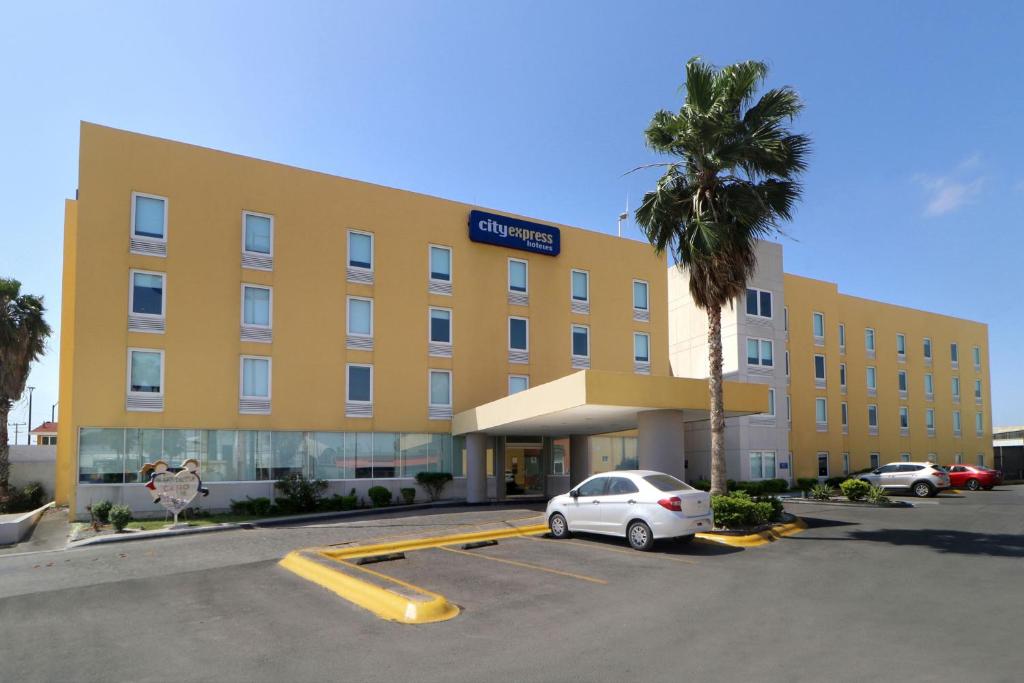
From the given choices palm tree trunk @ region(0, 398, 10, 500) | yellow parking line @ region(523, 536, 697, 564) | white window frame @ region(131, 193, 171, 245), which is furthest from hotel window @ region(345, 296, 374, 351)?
palm tree trunk @ region(0, 398, 10, 500)

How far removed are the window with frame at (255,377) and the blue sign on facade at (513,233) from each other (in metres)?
10.1

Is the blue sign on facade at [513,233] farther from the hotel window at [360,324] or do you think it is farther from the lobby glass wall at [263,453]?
the lobby glass wall at [263,453]

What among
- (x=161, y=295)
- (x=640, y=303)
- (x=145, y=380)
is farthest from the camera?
(x=640, y=303)

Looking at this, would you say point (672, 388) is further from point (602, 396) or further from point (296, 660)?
point (296, 660)

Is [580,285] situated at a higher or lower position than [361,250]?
lower

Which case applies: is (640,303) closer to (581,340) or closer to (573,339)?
(581,340)

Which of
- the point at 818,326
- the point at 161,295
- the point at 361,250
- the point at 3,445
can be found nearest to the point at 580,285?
the point at 361,250

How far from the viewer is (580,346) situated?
33844 mm

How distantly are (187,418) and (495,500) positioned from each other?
490 inches

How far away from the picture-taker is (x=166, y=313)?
2522 cm

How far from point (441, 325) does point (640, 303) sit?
10840 mm

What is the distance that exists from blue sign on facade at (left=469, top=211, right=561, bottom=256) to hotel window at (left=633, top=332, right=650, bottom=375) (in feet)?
20.3

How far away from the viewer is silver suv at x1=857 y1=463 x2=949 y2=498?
31.6 m

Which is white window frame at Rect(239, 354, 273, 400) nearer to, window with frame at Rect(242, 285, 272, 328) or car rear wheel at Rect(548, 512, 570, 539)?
window with frame at Rect(242, 285, 272, 328)
